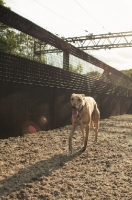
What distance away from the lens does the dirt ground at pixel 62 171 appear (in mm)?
2852

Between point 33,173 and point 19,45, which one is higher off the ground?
point 19,45

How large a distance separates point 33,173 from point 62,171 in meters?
0.50

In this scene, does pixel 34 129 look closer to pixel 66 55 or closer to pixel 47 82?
pixel 47 82

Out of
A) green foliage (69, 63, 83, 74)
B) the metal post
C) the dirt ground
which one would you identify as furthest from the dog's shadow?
green foliage (69, 63, 83, 74)

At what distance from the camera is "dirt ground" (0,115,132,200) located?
285 centimetres

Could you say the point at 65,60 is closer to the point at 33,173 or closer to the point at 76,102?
the point at 76,102

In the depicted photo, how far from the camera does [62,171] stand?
146 inches

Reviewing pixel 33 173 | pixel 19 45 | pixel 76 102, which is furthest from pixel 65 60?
pixel 33 173

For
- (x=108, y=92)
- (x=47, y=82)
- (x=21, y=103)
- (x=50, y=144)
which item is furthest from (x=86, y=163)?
(x=108, y=92)

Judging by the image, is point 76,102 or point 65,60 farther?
point 65,60

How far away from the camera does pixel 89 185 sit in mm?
3125

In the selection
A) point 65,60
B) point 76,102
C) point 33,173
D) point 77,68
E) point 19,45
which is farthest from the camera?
point 77,68

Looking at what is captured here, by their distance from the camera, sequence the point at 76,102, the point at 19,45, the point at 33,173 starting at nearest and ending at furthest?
the point at 33,173 < the point at 76,102 < the point at 19,45

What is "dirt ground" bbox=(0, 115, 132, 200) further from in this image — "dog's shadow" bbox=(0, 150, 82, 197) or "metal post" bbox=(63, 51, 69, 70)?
"metal post" bbox=(63, 51, 69, 70)
